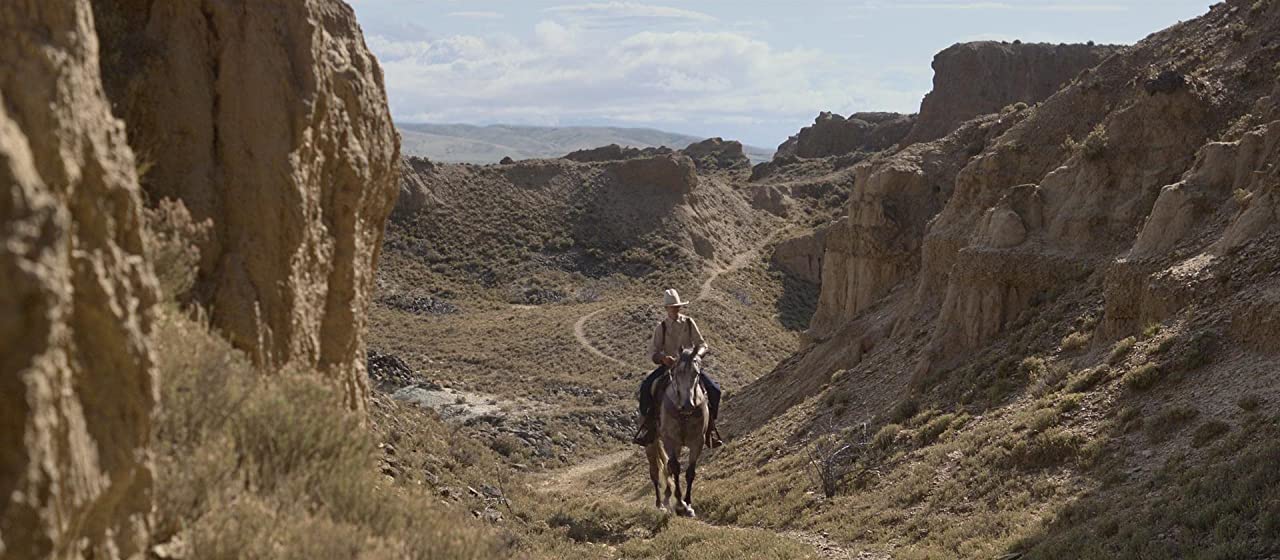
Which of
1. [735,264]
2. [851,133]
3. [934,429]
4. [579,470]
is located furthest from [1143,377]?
[851,133]

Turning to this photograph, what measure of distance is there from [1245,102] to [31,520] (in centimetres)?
2061

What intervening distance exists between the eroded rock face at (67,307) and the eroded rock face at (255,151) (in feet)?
7.53

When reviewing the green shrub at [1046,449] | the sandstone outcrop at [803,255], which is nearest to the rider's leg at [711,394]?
the green shrub at [1046,449]

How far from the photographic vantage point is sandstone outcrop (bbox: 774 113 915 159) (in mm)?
87562

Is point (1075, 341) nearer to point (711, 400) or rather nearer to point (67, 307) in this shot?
point (711, 400)

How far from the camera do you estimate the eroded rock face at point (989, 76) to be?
69312 mm

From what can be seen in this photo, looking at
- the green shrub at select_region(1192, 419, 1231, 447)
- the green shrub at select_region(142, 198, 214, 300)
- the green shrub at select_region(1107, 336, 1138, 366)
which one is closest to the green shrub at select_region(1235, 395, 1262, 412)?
the green shrub at select_region(1192, 419, 1231, 447)

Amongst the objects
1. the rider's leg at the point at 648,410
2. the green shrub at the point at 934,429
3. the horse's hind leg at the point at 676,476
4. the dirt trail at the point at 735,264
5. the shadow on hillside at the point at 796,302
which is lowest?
the shadow on hillside at the point at 796,302

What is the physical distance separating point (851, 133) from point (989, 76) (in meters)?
21.1

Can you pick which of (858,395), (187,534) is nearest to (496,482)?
(858,395)

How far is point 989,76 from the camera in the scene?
2879 inches

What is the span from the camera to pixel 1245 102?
A: 19.6 m

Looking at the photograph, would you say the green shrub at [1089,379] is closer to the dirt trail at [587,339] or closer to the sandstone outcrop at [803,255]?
the dirt trail at [587,339]

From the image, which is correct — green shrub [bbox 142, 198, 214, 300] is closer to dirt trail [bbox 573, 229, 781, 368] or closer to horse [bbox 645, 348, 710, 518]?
horse [bbox 645, 348, 710, 518]
